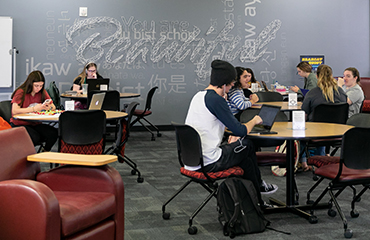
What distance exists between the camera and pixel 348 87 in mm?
6418

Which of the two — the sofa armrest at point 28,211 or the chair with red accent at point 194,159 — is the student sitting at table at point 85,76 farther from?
the sofa armrest at point 28,211

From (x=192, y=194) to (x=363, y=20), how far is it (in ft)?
25.0

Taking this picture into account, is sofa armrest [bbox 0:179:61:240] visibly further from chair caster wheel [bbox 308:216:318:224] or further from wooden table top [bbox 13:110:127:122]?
wooden table top [bbox 13:110:127:122]

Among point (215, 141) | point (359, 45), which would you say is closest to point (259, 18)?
point (359, 45)

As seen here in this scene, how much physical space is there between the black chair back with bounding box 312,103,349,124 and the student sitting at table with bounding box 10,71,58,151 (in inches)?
120

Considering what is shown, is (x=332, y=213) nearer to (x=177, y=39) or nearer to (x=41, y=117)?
(x=41, y=117)

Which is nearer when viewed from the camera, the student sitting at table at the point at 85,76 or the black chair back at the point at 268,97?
the black chair back at the point at 268,97

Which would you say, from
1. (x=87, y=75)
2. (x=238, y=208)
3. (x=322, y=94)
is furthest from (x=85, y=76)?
(x=238, y=208)

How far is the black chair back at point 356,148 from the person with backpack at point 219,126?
0.68m

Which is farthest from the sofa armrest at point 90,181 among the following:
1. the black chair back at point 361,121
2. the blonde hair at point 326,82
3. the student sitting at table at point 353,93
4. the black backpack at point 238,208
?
the student sitting at table at point 353,93

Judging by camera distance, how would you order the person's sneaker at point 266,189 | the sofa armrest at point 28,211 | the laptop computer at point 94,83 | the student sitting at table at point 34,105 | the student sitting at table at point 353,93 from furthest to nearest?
the laptop computer at point 94,83 < the student sitting at table at point 353,93 < the student sitting at table at point 34,105 < the person's sneaker at point 266,189 < the sofa armrest at point 28,211

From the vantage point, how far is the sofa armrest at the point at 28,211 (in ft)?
7.22

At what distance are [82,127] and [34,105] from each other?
109cm

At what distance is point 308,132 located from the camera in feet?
11.6
